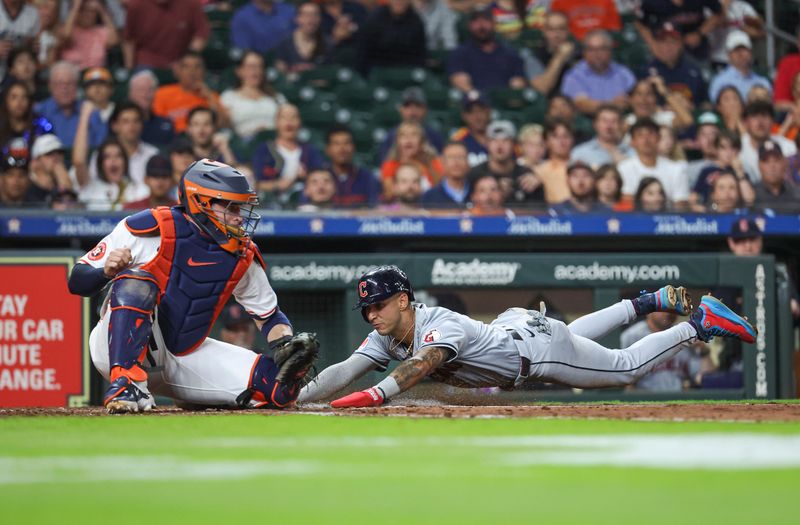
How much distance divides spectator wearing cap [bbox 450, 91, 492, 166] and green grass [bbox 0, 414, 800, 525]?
20.8ft

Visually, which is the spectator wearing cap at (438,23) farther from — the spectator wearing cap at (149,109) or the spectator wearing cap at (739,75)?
the spectator wearing cap at (149,109)

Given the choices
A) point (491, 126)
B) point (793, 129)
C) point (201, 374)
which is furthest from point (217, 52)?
point (201, 374)

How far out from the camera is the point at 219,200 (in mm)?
6363

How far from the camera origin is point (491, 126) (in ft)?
38.3

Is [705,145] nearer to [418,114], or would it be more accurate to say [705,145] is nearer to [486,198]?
[486,198]

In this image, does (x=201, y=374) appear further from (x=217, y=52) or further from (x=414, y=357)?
(x=217, y=52)

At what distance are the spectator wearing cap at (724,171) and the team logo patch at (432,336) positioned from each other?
15.7ft

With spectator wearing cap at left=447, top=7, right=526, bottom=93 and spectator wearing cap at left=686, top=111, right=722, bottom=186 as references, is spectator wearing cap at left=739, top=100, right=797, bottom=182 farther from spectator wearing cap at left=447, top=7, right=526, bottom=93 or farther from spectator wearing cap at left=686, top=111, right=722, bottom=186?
spectator wearing cap at left=447, top=7, right=526, bottom=93

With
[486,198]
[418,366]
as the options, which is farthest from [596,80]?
[418,366]

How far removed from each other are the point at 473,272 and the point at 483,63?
351 centimetres

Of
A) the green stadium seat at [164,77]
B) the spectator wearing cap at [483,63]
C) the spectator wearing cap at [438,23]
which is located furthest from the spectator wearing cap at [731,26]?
the green stadium seat at [164,77]

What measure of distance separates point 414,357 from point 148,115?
590cm

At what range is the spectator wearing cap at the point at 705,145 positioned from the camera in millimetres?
11297

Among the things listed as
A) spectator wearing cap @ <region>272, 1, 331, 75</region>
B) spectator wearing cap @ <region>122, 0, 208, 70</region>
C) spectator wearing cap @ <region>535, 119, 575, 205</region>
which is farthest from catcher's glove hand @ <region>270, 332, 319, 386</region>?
spectator wearing cap @ <region>272, 1, 331, 75</region>
